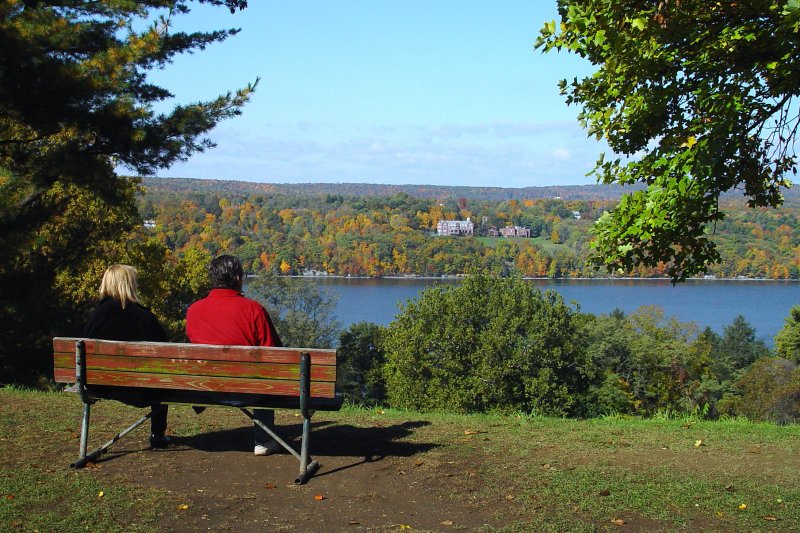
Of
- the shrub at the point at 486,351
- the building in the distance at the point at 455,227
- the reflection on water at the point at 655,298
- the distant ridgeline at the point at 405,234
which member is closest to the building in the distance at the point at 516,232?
the distant ridgeline at the point at 405,234

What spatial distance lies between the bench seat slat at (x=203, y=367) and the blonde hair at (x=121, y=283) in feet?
1.65

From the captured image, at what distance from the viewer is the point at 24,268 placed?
22.5 meters

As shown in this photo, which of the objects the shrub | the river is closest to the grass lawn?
the shrub

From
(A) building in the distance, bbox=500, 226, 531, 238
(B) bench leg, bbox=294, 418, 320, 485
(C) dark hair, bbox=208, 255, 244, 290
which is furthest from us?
(A) building in the distance, bbox=500, 226, 531, 238

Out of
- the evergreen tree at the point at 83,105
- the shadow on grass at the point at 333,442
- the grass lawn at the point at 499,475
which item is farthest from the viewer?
the evergreen tree at the point at 83,105

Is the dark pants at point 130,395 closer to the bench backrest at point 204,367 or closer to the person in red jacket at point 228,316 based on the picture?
the bench backrest at point 204,367

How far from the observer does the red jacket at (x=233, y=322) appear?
5.36 meters

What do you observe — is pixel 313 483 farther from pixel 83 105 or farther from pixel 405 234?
pixel 405 234

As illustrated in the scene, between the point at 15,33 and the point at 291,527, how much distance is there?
26.2 feet

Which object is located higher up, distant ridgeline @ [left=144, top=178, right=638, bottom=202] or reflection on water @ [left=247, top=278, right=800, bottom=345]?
distant ridgeline @ [left=144, top=178, right=638, bottom=202]

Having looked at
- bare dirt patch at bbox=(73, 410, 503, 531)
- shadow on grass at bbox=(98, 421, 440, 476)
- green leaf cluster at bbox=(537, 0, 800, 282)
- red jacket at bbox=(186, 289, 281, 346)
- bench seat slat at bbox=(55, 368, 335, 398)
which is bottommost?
shadow on grass at bbox=(98, 421, 440, 476)

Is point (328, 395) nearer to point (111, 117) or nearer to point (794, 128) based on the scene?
point (794, 128)

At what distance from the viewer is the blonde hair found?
18.1 ft

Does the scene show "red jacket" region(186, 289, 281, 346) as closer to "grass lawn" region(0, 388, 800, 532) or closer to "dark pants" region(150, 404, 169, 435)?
"dark pants" region(150, 404, 169, 435)
